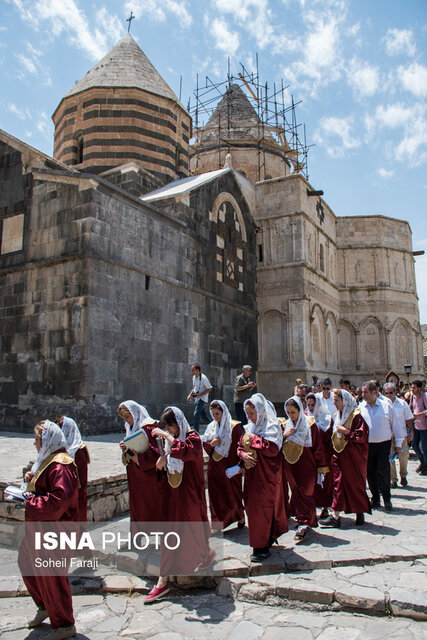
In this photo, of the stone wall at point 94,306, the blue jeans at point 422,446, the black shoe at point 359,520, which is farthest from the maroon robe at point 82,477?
the blue jeans at point 422,446

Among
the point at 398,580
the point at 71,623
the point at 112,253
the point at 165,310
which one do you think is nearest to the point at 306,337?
the point at 165,310

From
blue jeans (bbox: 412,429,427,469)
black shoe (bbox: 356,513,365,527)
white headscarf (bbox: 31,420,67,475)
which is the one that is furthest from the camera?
blue jeans (bbox: 412,429,427,469)

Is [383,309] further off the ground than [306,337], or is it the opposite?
[383,309]

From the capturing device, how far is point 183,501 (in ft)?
14.3

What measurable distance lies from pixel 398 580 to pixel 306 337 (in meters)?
13.2

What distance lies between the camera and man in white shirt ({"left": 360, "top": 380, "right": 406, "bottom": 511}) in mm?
6051

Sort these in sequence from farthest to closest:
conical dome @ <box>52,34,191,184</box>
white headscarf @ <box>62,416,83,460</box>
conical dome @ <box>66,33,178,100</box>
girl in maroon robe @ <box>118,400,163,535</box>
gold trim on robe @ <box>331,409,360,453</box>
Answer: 1. conical dome @ <box>66,33,178,100</box>
2. conical dome @ <box>52,34,191,184</box>
3. gold trim on robe @ <box>331,409,360,453</box>
4. girl in maroon robe @ <box>118,400,163,535</box>
5. white headscarf @ <box>62,416,83,460</box>

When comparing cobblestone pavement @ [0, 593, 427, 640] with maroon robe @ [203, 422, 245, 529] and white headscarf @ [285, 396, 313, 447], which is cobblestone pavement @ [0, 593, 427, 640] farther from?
white headscarf @ [285, 396, 313, 447]

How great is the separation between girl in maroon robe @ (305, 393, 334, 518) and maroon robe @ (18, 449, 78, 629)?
304 centimetres

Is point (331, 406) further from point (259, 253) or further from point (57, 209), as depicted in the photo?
point (259, 253)

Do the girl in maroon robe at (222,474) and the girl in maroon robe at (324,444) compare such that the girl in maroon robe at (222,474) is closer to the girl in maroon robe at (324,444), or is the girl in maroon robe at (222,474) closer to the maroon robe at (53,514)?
the girl in maroon robe at (324,444)

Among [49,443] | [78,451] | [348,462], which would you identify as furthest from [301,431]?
[49,443]

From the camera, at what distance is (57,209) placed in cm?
1105

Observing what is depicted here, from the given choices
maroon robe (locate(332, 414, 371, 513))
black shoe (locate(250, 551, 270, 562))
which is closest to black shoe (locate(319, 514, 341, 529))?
maroon robe (locate(332, 414, 371, 513))
